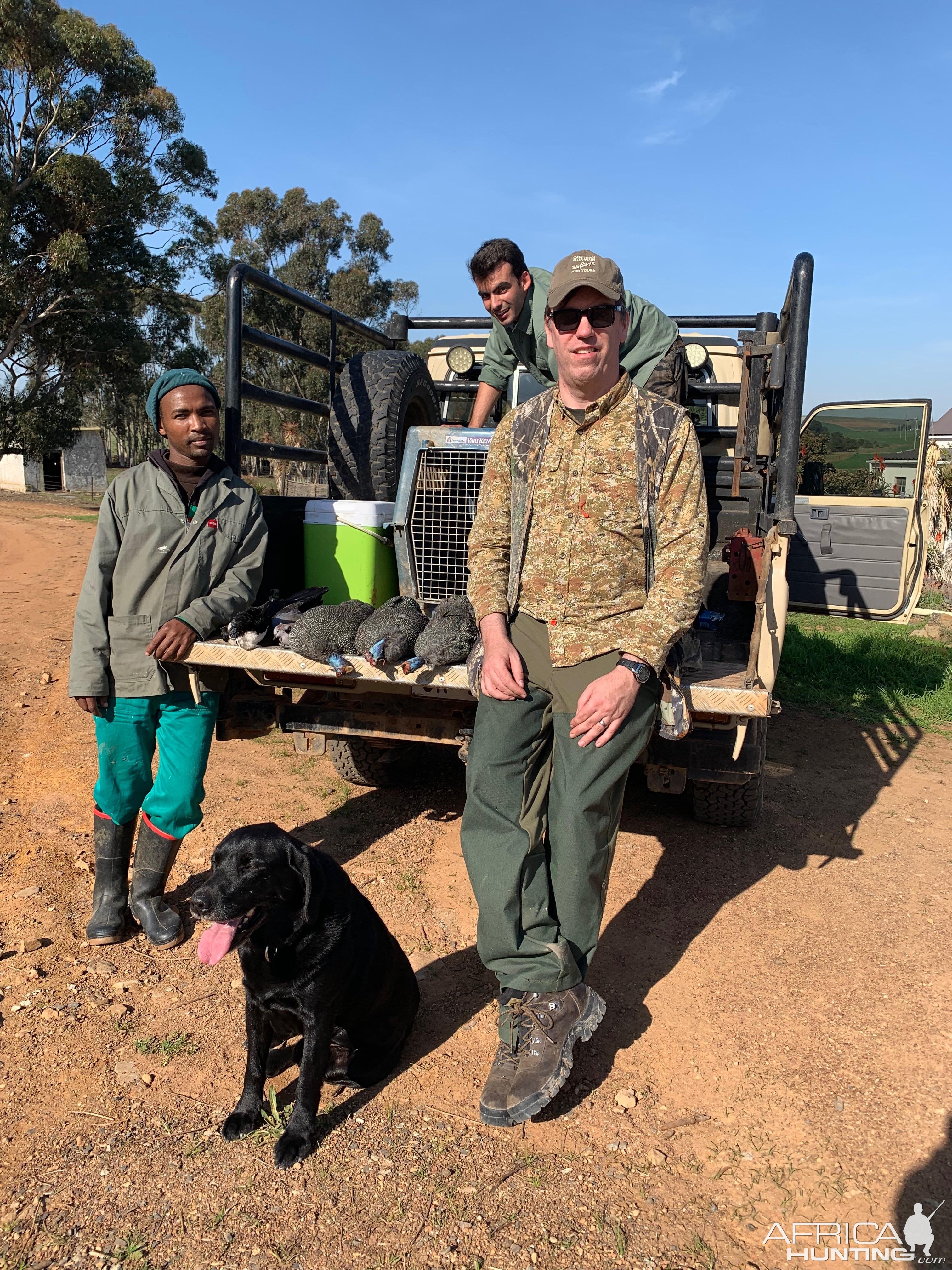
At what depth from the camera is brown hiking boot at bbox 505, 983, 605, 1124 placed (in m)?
2.36

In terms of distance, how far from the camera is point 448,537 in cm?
387

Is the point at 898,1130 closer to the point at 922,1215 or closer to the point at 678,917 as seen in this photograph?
the point at 922,1215

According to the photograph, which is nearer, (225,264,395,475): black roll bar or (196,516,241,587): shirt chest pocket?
(196,516,241,587): shirt chest pocket

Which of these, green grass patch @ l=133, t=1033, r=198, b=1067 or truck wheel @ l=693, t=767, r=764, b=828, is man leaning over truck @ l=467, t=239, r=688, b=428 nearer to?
truck wheel @ l=693, t=767, r=764, b=828

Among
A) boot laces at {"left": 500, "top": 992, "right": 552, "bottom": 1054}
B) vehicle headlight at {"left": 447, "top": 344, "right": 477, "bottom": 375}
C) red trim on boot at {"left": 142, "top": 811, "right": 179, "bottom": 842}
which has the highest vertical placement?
vehicle headlight at {"left": 447, "top": 344, "right": 477, "bottom": 375}

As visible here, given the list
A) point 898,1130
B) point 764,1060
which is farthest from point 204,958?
point 898,1130

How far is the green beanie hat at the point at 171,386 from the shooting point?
10.9 feet

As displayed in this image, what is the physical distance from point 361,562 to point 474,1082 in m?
2.18

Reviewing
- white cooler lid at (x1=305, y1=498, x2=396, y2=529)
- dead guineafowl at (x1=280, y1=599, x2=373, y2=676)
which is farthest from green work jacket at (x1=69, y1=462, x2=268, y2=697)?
white cooler lid at (x1=305, y1=498, x2=396, y2=529)

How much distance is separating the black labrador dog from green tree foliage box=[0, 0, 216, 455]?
63.4ft

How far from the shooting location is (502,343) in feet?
13.9

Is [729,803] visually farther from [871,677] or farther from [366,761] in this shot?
[871,677]

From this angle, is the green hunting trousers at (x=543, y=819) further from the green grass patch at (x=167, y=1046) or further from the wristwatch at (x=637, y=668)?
the green grass patch at (x=167, y=1046)

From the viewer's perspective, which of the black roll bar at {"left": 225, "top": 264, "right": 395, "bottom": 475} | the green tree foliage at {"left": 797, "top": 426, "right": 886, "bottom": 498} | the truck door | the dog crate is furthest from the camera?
the green tree foliage at {"left": 797, "top": 426, "right": 886, "bottom": 498}
